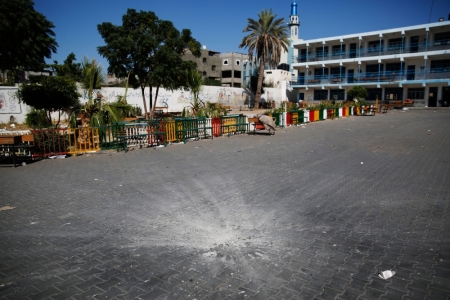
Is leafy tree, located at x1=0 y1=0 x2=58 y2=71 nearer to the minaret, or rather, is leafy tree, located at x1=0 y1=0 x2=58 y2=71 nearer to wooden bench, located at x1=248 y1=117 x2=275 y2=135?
wooden bench, located at x1=248 y1=117 x2=275 y2=135

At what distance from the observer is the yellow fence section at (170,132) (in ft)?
44.0

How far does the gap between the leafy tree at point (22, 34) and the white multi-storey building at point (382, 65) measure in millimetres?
38150

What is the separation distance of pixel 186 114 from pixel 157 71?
12.6ft

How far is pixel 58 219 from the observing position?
5012 mm

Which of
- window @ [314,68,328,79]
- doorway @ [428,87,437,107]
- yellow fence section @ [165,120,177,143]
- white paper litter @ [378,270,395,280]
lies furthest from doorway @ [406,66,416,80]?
white paper litter @ [378,270,395,280]

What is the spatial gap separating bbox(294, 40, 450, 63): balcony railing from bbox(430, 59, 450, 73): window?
1662 mm

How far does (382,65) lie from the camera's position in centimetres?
4544

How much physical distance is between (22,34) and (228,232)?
75.8 ft

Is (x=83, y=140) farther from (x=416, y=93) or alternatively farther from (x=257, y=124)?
(x=416, y=93)

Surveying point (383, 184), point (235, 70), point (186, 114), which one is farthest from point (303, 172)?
point (235, 70)

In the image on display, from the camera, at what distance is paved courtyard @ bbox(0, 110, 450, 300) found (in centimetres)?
321

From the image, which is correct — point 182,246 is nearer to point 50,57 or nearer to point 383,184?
point 383,184

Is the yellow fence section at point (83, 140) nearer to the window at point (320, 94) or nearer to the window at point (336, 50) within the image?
the window at point (320, 94)

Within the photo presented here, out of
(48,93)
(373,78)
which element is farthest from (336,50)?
(48,93)
